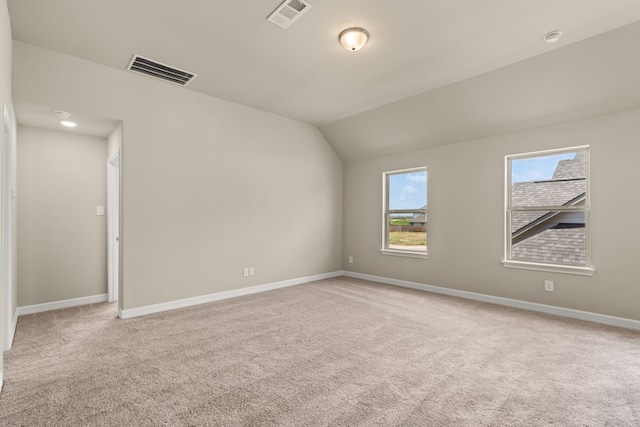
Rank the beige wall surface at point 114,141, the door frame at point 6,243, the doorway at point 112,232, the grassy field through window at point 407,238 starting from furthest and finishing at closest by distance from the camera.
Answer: the grassy field through window at point 407,238, the doorway at point 112,232, the beige wall surface at point 114,141, the door frame at point 6,243

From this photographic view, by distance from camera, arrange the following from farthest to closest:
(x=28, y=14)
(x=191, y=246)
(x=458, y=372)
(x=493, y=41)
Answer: (x=191, y=246) < (x=493, y=41) < (x=28, y=14) < (x=458, y=372)

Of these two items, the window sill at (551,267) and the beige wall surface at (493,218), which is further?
the window sill at (551,267)

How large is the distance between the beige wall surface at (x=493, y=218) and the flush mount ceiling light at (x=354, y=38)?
2.58m

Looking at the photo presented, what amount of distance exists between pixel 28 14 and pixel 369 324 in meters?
4.28

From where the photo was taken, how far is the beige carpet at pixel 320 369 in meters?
1.89

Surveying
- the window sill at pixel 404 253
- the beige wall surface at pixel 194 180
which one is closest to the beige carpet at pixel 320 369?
the beige wall surface at pixel 194 180

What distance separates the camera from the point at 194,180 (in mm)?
4223

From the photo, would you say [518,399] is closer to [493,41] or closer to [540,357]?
[540,357]

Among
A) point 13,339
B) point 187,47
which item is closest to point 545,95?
point 187,47

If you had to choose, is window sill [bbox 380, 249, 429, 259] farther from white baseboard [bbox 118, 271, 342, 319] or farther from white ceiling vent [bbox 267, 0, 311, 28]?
white ceiling vent [bbox 267, 0, 311, 28]

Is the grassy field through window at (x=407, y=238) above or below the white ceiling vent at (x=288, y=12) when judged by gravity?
below

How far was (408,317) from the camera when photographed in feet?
12.2

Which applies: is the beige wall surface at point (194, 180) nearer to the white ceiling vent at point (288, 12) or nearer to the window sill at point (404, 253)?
the window sill at point (404, 253)

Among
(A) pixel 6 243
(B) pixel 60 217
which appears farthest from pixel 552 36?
(B) pixel 60 217
